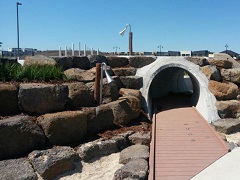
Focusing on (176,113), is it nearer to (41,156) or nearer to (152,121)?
(152,121)

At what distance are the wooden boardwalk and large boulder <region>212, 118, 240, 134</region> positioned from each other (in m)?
0.56

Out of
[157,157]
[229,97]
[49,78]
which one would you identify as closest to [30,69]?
[49,78]

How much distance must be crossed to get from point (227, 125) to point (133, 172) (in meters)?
6.04

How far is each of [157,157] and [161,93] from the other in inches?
403

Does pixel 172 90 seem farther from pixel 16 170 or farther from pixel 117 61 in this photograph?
pixel 16 170

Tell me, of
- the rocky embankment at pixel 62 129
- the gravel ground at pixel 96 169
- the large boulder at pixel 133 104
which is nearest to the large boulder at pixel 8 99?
the rocky embankment at pixel 62 129

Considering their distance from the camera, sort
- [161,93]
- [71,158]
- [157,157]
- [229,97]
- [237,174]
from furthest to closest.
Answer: [161,93] → [229,97] → [157,157] → [71,158] → [237,174]

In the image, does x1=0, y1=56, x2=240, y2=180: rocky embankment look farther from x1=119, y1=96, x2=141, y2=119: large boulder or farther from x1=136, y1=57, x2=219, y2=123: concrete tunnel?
x1=136, y1=57, x2=219, y2=123: concrete tunnel

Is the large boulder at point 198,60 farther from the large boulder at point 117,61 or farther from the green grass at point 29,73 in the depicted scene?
the green grass at point 29,73

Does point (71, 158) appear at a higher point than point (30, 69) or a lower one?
lower

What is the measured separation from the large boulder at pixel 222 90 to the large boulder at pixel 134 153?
5487mm

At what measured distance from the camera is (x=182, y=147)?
27.4 ft

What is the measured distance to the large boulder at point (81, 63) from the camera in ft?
38.8

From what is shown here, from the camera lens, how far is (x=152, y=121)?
1108cm
